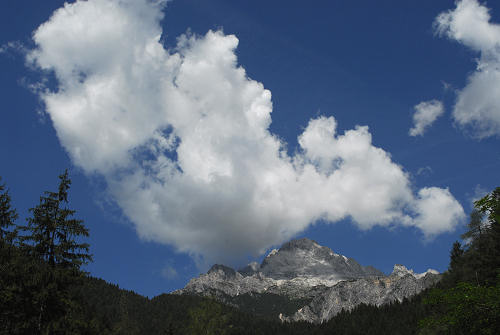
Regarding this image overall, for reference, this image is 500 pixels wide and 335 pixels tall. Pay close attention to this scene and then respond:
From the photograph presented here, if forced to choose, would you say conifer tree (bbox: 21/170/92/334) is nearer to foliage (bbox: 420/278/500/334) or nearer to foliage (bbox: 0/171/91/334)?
foliage (bbox: 0/171/91/334)

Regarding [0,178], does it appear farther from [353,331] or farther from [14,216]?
[353,331]

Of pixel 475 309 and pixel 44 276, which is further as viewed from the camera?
pixel 44 276

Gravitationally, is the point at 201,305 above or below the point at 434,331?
above

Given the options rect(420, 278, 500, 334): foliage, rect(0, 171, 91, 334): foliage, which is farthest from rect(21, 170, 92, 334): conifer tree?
rect(420, 278, 500, 334): foliage

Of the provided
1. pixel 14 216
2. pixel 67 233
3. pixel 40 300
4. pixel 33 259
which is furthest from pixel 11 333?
pixel 14 216

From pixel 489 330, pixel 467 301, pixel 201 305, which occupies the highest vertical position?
pixel 201 305

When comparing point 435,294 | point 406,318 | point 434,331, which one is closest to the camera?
point 435,294

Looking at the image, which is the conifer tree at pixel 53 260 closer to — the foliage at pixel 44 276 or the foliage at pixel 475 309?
the foliage at pixel 44 276

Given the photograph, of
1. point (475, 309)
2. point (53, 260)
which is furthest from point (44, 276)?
point (475, 309)

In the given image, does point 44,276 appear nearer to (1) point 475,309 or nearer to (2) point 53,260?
(2) point 53,260

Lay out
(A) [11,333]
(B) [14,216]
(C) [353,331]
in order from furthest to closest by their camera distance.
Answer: (C) [353,331] → (B) [14,216] → (A) [11,333]

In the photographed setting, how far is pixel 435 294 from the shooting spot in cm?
1591

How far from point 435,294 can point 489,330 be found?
8.75 feet

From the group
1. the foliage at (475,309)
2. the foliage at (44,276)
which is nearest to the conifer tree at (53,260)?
the foliage at (44,276)
